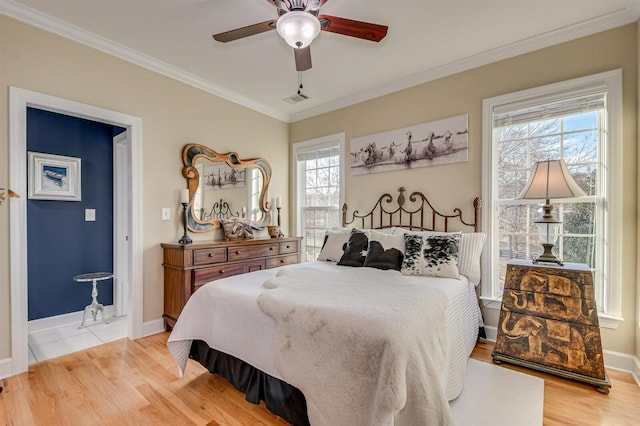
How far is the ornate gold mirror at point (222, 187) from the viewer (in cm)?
331

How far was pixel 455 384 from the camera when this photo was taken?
1.79 meters

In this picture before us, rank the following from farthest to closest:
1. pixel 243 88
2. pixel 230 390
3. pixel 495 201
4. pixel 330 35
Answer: pixel 243 88, pixel 495 201, pixel 330 35, pixel 230 390

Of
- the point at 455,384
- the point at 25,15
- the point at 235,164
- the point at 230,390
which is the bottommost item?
the point at 230,390

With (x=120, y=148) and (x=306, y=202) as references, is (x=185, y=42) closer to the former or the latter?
(x=120, y=148)

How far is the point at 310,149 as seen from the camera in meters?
4.32

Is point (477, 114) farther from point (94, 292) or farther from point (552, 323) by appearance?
point (94, 292)

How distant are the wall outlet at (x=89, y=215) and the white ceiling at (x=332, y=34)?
1.83 meters

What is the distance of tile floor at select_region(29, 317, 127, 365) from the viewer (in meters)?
2.56

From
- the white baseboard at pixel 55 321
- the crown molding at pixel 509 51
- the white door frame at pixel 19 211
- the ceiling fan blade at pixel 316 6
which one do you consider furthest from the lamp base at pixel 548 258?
the white baseboard at pixel 55 321

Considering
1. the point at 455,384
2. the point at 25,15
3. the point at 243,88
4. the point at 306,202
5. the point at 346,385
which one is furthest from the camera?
the point at 306,202

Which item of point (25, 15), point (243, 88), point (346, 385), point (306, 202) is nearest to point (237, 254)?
point (306, 202)

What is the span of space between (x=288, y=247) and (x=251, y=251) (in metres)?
0.65

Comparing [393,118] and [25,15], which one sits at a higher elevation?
[25,15]

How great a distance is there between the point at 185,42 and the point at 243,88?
0.99 metres
